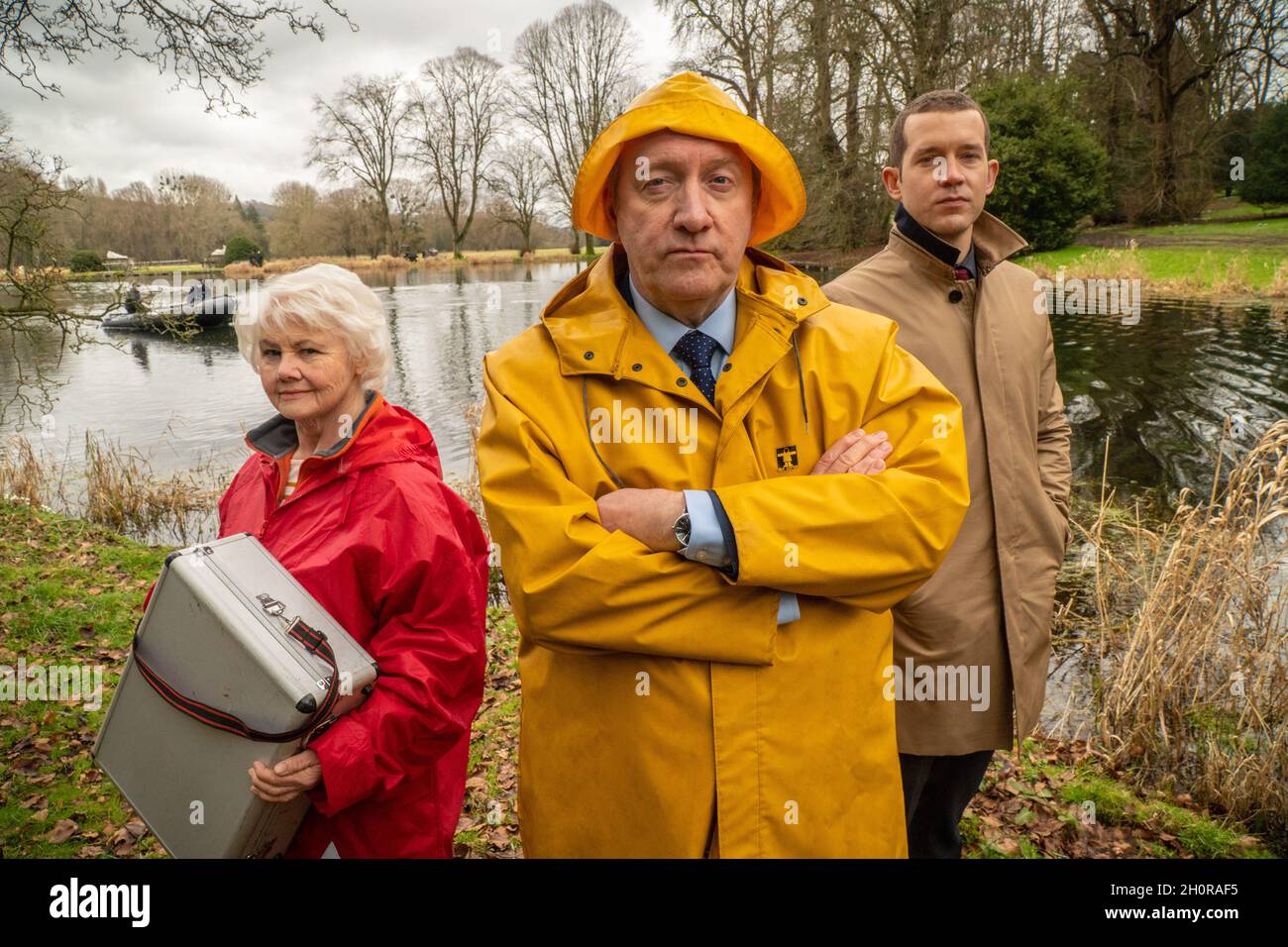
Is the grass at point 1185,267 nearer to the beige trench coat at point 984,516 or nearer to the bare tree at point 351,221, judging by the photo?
the beige trench coat at point 984,516

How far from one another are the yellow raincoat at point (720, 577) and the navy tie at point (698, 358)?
0.09 meters

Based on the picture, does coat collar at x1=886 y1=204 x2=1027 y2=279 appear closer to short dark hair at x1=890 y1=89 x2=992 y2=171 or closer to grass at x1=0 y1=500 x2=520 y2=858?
short dark hair at x1=890 y1=89 x2=992 y2=171

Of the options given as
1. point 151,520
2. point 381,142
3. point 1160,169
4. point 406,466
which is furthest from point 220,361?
point 1160,169

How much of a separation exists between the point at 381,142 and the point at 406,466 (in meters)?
42.1

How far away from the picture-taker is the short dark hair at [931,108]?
8.48ft

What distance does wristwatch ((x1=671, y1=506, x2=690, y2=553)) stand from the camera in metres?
1.54

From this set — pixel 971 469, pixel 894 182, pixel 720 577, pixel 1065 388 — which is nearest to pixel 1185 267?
pixel 1065 388

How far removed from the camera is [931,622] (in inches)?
89.5

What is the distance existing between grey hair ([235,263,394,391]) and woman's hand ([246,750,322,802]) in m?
1.02

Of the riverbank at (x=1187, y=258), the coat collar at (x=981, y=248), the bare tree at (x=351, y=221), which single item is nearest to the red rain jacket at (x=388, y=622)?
the coat collar at (x=981, y=248)

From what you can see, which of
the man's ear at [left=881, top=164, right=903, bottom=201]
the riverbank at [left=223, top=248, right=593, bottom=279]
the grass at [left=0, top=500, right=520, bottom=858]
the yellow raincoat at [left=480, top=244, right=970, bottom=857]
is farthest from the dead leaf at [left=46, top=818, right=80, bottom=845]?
the riverbank at [left=223, top=248, right=593, bottom=279]

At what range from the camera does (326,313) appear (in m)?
2.11

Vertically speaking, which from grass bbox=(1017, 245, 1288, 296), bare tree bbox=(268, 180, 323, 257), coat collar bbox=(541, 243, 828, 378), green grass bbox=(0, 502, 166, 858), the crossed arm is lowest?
green grass bbox=(0, 502, 166, 858)
